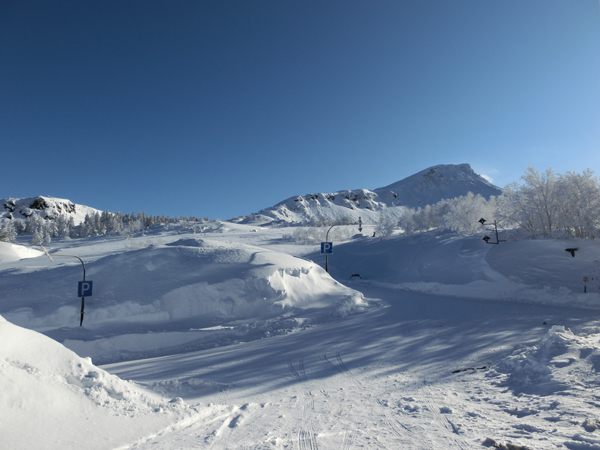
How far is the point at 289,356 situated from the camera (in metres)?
9.48

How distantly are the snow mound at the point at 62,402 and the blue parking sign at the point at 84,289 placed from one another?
9.91 m

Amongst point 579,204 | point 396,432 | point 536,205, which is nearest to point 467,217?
point 536,205

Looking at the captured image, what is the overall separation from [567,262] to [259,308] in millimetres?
21790

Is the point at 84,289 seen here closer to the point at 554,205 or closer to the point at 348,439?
the point at 348,439

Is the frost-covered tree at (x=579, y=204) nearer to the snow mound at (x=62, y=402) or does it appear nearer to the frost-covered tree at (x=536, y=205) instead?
the frost-covered tree at (x=536, y=205)

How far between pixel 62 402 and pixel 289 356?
245 inches

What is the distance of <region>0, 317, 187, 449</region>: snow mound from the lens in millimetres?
3977

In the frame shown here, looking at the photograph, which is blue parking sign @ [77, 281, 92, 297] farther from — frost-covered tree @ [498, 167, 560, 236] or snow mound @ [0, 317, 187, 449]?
frost-covered tree @ [498, 167, 560, 236]

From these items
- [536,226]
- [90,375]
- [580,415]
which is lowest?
[580,415]

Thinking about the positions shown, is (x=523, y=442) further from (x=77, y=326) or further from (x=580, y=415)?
(x=77, y=326)

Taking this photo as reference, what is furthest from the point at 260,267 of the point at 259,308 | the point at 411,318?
the point at 411,318

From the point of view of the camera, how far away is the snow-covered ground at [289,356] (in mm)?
4465

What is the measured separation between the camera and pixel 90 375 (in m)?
5.26

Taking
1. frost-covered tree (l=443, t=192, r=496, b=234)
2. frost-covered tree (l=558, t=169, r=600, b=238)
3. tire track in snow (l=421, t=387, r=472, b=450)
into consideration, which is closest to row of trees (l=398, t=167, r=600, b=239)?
frost-covered tree (l=558, t=169, r=600, b=238)
